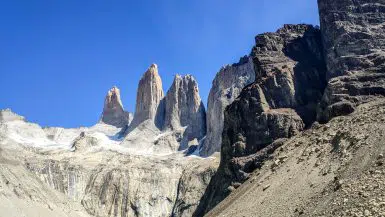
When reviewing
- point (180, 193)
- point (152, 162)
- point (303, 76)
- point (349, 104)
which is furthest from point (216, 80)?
point (349, 104)

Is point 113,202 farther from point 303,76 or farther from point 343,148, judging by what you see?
point 343,148

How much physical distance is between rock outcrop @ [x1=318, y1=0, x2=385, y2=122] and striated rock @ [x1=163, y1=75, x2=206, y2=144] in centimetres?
9237

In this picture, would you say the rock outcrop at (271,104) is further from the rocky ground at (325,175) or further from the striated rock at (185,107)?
the striated rock at (185,107)

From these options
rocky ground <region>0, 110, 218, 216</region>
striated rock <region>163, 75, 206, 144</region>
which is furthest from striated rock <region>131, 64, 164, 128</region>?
rocky ground <region>0, 110, 218, 216</region>

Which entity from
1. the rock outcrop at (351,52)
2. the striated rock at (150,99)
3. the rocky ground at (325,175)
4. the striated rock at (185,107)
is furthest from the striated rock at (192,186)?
the rocky ground at (325,175)

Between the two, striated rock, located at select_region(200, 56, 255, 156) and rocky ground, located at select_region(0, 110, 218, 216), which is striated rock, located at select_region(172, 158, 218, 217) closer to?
rocky ground, located at select_region(0, 110, 218, 216)

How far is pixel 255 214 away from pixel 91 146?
114646mm

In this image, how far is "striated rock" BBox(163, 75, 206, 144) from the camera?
566 ft

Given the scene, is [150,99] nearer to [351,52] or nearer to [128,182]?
[128,182]

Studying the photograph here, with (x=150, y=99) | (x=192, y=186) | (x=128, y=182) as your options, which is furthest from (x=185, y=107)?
(x=192, y=186)

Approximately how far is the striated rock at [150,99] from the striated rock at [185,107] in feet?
17.8

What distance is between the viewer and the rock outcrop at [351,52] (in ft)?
222

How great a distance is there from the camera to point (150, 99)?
626ft

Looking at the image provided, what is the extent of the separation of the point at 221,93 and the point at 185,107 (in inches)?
912
